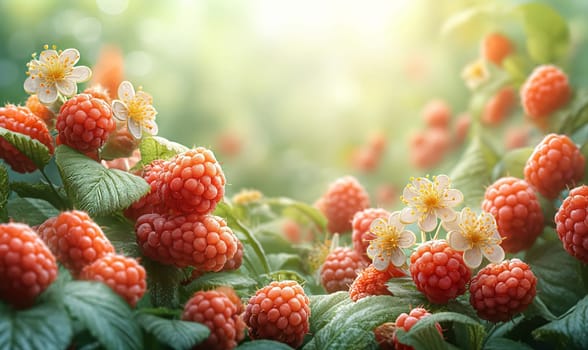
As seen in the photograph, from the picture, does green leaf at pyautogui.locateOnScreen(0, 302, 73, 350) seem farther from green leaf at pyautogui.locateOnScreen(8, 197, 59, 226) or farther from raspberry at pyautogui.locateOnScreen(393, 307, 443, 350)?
raspberry at pyautogui.locateOnScreen(393, 307, 443, 350)

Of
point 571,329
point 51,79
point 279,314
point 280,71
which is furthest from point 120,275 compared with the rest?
point 280,71

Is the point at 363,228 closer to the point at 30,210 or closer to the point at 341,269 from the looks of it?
the point at 341,269

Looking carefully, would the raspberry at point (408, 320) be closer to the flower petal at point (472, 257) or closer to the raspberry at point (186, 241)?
the flower petal at point (472, 257)

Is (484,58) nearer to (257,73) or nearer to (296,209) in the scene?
(296,209)

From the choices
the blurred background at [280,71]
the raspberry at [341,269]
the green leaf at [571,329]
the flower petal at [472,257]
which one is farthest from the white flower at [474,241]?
the blurred background at [280,71]

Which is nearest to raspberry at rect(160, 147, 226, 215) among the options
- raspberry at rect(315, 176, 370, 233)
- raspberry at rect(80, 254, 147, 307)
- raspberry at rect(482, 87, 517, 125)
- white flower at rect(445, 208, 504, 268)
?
raspberry at rect(80, 254, 147, 307)

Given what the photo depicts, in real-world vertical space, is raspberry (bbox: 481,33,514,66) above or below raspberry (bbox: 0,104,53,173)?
above
